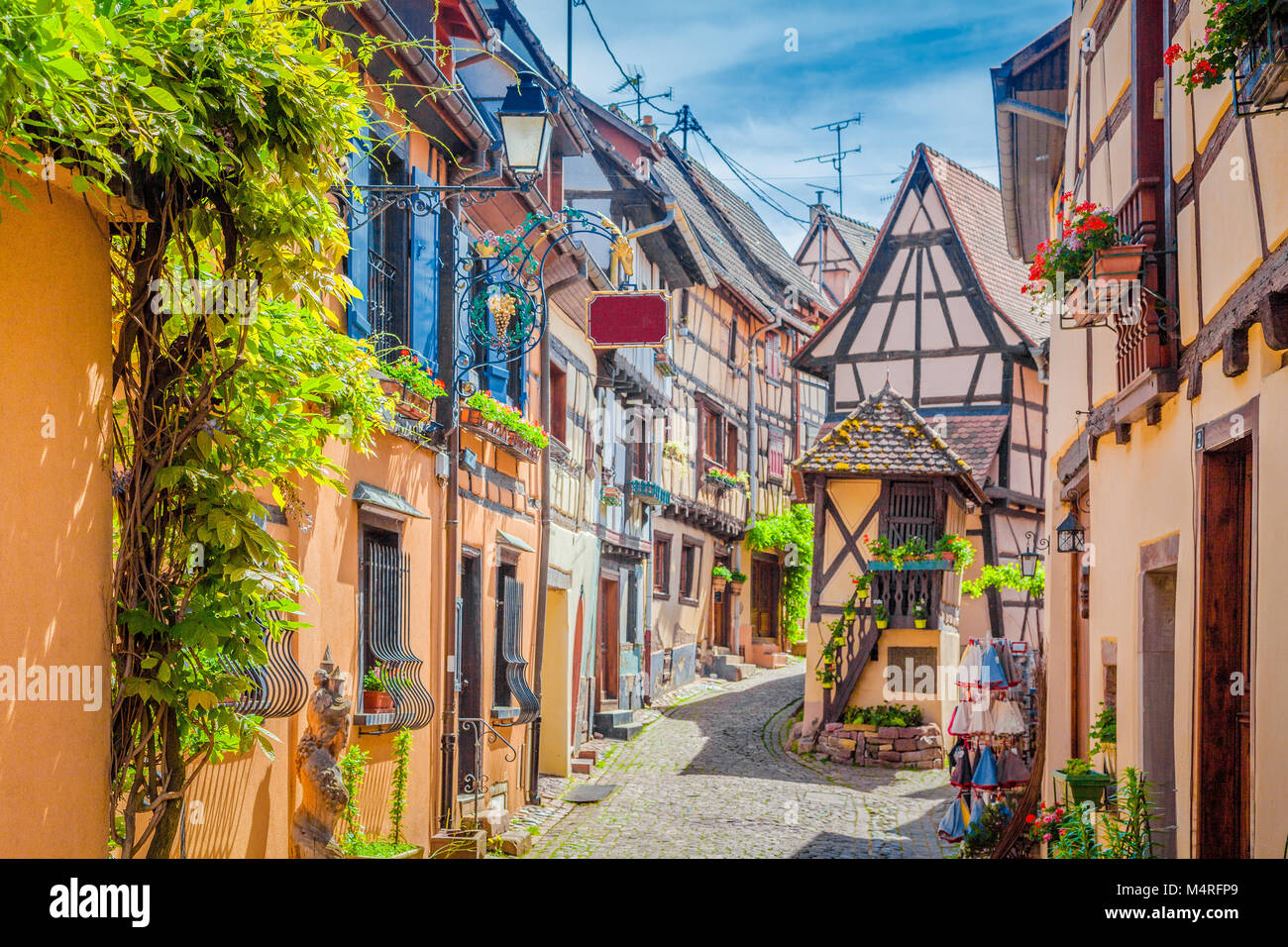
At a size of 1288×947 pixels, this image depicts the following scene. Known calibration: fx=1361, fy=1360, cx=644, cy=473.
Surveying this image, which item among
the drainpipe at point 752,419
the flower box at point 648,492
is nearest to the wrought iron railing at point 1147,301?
the flower box at point 648,492

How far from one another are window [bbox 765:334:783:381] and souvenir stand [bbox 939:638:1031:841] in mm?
15843

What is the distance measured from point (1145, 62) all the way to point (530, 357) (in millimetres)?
6819

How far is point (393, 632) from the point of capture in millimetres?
8547

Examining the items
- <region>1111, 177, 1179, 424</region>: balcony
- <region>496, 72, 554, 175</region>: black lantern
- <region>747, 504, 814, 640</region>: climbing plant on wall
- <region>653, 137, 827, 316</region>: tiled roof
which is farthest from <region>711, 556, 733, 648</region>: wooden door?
<region>1111, 177, 1179, 424</region>: balcony

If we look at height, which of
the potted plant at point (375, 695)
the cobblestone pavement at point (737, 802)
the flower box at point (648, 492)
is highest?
the flower box at point (648, 492)

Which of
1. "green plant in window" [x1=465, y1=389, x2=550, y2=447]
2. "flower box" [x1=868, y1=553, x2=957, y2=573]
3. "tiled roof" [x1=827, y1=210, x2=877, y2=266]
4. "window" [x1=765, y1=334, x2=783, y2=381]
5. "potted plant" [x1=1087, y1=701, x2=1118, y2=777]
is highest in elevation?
"tiled roof" [x1=827, y1=210, x2=877, y2=266]

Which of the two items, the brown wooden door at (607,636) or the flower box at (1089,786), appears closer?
the flower box at (1089,786)

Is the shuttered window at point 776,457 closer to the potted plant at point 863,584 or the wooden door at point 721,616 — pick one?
the wooden door at point 721,616

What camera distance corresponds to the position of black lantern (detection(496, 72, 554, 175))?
8.22 metres

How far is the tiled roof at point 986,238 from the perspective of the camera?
2047 centimetres

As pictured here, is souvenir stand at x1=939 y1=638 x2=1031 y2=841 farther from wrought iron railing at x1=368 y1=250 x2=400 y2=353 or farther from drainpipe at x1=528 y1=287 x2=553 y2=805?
wrought iron railing at x1=368 y1=250 x2=400 y2=353

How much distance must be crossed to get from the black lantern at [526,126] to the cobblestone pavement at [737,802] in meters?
4.97

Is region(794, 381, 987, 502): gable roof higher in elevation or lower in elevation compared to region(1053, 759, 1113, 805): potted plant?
higher

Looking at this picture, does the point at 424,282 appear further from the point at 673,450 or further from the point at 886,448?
the point at 673,450
